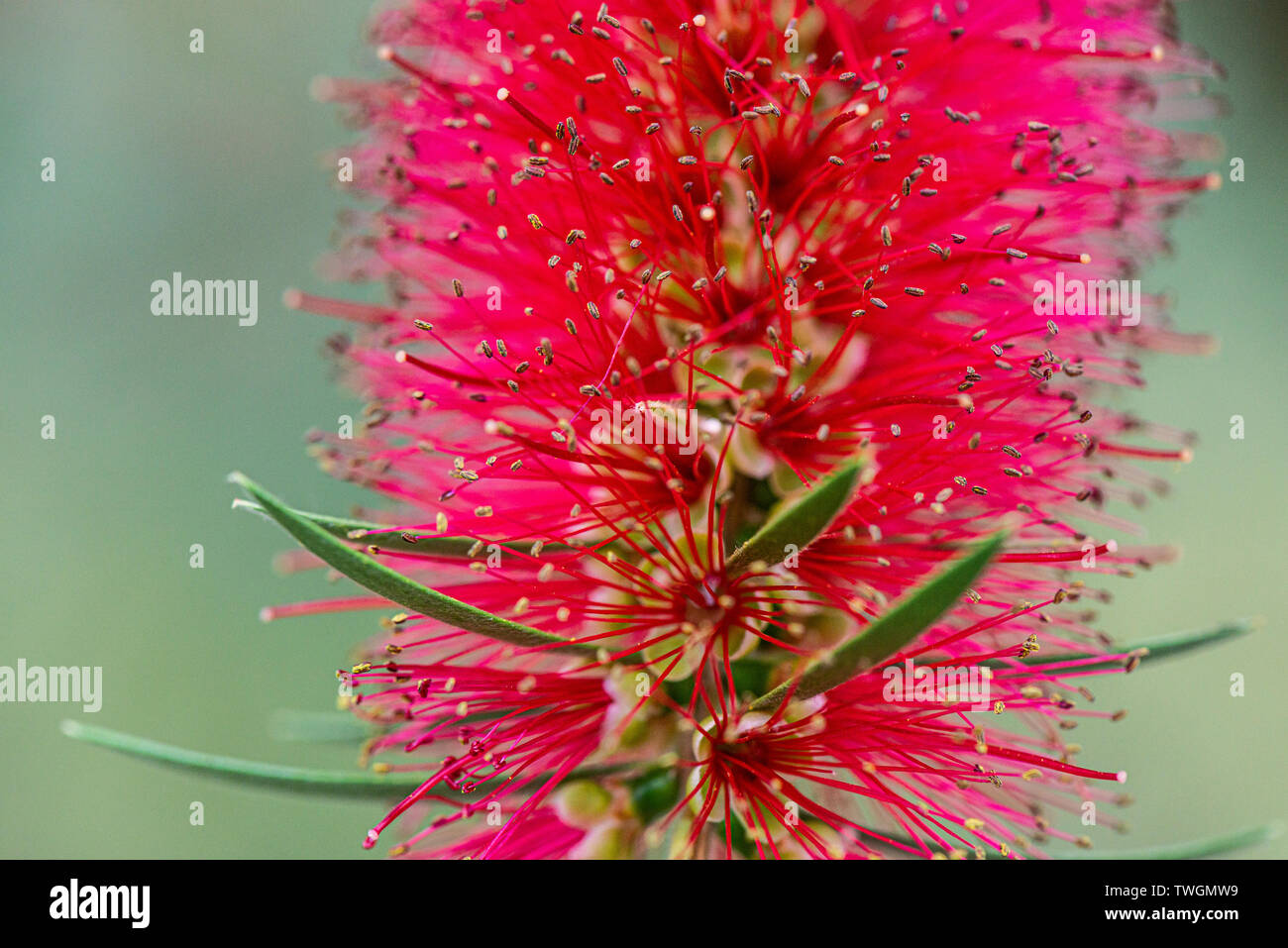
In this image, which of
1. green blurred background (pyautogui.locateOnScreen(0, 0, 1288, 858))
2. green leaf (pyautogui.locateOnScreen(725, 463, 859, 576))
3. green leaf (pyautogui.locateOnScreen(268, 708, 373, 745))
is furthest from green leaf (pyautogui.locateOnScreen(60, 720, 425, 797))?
green blurred background (pyautogui.locateOnScreen(0, 0, 1288, 858))

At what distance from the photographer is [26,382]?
279cm

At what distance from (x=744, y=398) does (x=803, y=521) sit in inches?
8.2

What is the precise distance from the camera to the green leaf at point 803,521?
26.4 inches

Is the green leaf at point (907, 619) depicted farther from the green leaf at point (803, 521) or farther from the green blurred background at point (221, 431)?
the green blurred background at point (221, 431)

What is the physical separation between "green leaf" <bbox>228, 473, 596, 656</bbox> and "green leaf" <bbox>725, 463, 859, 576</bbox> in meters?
0.17

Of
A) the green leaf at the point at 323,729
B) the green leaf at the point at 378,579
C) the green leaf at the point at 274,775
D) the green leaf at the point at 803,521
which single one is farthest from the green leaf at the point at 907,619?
the green leaf at the point at 323,729

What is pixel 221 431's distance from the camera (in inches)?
108

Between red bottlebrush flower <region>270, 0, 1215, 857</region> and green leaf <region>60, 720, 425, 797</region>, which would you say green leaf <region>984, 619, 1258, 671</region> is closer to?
red bottlebrush flower <region>270, 0, 1215, 857</region>

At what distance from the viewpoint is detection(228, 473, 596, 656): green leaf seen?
0.71 metres

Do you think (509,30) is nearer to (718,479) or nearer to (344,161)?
(344,161)

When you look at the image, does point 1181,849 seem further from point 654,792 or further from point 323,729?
point 323,729

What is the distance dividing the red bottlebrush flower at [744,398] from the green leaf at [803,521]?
6cm

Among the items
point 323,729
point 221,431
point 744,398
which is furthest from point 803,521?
point 221,431
